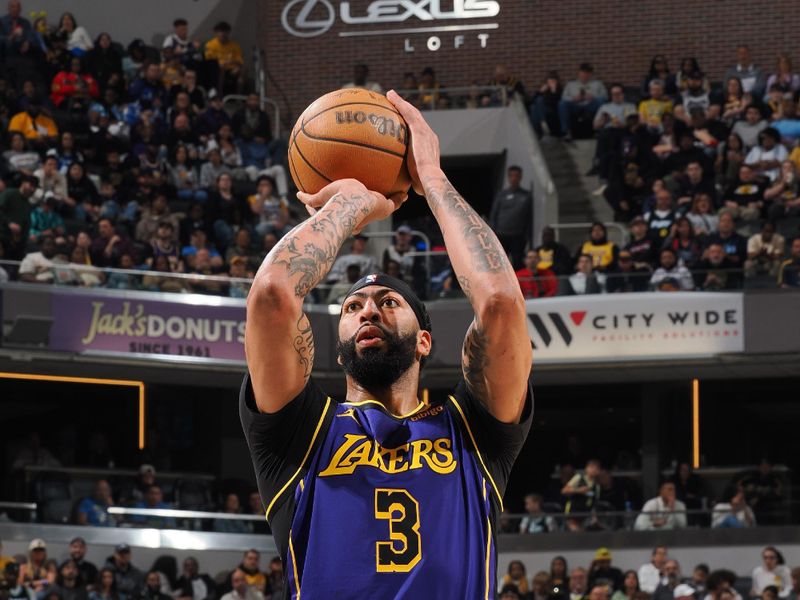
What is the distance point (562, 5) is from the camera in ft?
78.5

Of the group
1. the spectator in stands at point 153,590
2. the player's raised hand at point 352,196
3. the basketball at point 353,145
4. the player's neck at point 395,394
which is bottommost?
the spectator in stands at point 153,590

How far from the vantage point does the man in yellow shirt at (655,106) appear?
20422mm

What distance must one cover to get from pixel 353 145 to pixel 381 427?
84 centimetres

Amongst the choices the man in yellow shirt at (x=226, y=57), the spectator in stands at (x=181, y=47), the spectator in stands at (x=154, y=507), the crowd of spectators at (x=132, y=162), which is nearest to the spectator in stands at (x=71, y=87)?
the crowd of spectators at (x=132, y=162)

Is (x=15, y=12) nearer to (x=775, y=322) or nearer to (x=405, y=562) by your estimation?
(x=775, y=322)

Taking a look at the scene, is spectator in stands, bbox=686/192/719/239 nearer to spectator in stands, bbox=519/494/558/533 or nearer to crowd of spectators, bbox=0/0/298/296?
spectator in stands, bbox=519/494/558/533

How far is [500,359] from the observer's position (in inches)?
154

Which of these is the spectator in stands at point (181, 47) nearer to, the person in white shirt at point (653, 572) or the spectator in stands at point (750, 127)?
the spectator in stands at point (750, 127)

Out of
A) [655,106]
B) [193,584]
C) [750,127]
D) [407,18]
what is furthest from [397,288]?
[407,18]

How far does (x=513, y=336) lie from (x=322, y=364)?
14090 mm

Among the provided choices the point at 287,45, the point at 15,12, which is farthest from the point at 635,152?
the point at 15,12

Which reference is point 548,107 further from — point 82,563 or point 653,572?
point 82,563

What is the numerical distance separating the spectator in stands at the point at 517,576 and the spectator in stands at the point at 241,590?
229cm

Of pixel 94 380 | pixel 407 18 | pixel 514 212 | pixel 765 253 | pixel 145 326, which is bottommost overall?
pixel 94 380
